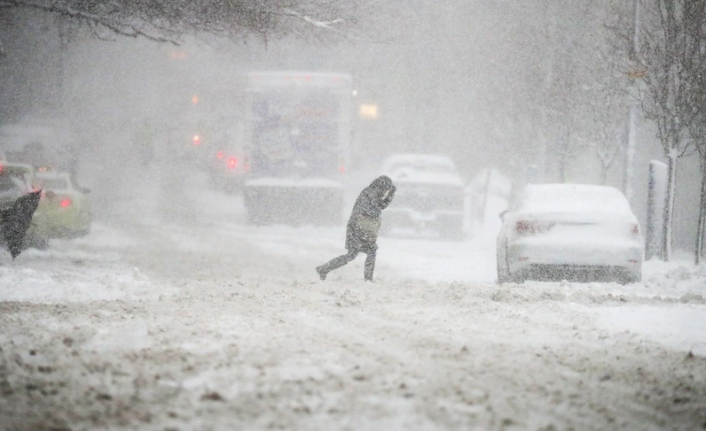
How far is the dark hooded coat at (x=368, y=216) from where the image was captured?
10.4 meters

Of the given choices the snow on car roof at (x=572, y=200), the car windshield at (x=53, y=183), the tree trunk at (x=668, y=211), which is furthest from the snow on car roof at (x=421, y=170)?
the car windshield at (x=53, y=183)

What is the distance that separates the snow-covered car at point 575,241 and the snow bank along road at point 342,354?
0.39 m

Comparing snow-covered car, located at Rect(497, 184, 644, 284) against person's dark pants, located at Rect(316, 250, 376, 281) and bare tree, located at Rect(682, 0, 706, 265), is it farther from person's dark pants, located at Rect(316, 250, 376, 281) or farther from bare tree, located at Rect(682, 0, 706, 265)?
bare tree, located at Rect(682, 0, 706, 265)

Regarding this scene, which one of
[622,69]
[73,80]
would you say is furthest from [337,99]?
[73,80]

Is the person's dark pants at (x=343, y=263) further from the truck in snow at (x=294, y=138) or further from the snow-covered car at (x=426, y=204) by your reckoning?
the truck in snow at (x=294, y=138)

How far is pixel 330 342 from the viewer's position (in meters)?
6.21

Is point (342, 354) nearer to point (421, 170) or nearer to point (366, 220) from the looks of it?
point (366, 220)

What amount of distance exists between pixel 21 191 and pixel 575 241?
29.7 feet

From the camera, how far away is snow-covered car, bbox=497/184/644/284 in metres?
10.2

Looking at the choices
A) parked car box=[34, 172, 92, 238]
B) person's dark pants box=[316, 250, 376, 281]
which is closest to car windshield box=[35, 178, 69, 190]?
parked car box=[34, 172, 92, 238]

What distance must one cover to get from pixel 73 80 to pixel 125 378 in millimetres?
63277

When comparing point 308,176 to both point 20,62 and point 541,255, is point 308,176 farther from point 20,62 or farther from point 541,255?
point 20,62

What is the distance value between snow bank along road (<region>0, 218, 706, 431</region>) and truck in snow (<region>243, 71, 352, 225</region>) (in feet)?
29.7

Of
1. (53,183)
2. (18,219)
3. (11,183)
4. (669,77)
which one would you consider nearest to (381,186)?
(18,219)
